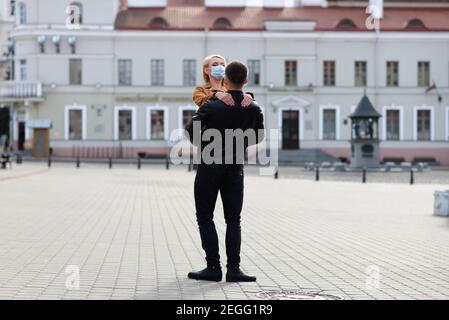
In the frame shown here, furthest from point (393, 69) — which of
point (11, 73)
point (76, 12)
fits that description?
point (11, 73)

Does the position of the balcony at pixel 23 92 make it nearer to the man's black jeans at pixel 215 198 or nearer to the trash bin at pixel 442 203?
the trash bin at pixel 442 203

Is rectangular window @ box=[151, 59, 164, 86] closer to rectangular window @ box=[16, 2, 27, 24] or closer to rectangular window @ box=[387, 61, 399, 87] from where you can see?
rectangular window @ box=[16, 2, 27, 24]

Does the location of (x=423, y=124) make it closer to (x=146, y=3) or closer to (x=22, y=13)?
(x=146, y=3)

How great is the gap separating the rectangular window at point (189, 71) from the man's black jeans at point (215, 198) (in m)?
47.8

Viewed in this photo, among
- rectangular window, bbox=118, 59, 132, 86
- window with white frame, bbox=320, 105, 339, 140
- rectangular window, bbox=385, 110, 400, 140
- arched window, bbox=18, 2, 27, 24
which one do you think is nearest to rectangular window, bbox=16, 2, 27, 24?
arched window, bbox=18, 2, 27, 24

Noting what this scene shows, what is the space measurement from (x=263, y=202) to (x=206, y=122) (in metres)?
12.7

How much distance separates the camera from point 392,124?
56125 millimetres

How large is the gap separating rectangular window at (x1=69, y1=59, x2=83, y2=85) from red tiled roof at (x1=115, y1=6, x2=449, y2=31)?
391 centimetres

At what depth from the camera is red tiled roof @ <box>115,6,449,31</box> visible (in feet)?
185

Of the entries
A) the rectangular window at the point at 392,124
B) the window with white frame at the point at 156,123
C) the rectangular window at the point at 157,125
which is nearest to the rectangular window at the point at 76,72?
the window with white frame at the point at 156,123

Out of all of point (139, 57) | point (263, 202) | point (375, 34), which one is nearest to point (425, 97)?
point (375, 34)

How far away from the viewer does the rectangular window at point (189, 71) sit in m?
55.5

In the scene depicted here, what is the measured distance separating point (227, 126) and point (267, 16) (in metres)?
50.6

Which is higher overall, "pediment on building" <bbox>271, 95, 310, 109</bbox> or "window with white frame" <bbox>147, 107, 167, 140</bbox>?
"pediment on building" <bbox>271, 95, 310, 109</bbox>
